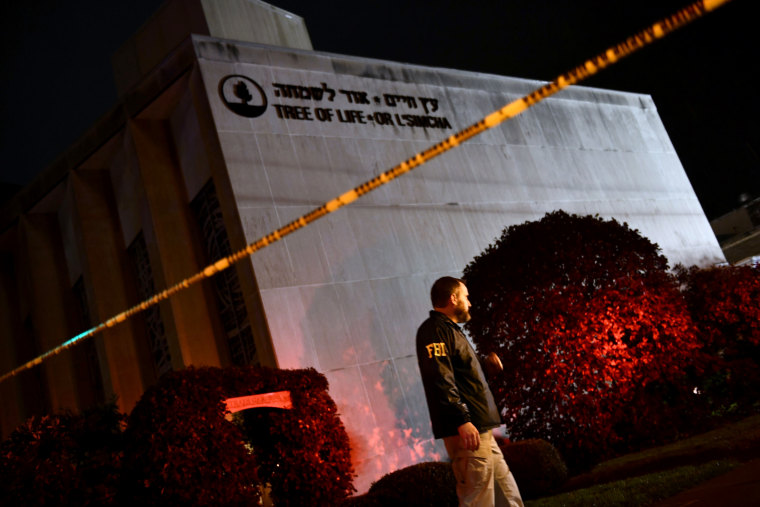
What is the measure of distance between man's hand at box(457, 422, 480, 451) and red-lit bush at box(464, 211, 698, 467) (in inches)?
163

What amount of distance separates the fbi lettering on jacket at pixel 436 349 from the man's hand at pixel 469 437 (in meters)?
0.48

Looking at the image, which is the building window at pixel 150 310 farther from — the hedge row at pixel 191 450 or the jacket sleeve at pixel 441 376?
the jacket sleeve at pixel 441 376

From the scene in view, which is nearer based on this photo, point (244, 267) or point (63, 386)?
point (244, 267)

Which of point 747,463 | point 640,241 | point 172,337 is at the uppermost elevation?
point 172,337

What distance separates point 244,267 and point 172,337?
8.35 feet

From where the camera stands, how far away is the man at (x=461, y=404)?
393cm

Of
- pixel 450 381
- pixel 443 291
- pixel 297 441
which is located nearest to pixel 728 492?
pixel 450 381

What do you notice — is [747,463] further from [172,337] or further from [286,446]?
[172,337]

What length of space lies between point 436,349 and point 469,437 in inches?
23.4

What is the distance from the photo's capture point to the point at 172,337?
1102 cm

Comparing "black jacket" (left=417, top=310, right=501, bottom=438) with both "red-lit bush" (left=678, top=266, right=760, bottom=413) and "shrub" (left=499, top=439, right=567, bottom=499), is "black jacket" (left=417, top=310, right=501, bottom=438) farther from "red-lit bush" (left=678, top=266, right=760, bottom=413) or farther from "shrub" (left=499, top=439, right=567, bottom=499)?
"red-lit bush" (left=678, top=266, right=760, bottom=413)

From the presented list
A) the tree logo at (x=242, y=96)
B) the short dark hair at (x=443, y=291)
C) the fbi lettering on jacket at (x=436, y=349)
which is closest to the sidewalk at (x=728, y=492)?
the fbi lettering on jacket at (x=436, y=349)

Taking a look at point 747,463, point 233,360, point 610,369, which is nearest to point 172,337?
point 233,360

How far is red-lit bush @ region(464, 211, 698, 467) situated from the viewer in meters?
7.77
